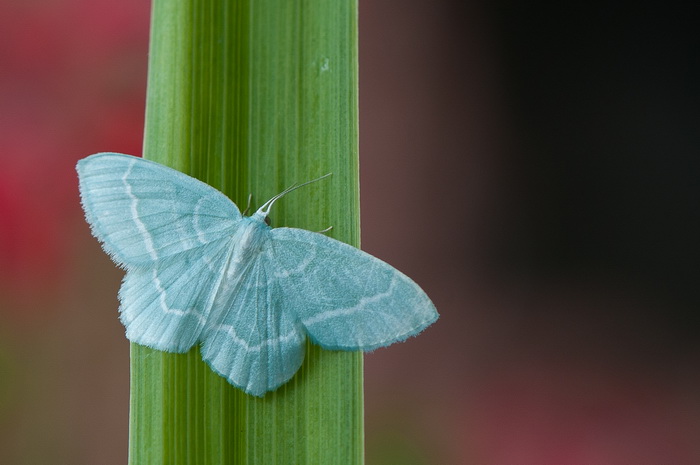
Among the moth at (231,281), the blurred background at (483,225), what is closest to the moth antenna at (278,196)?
the moth at (231,281)

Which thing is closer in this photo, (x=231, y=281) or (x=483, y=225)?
(x=231, y=281)

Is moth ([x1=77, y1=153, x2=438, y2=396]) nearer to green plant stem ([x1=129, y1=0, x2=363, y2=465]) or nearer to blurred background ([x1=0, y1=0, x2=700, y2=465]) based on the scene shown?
green plant stem ([x1=129, y1=0, x2=363, y2=465])

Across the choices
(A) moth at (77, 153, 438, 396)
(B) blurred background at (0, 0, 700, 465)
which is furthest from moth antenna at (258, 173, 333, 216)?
(B) blurred background at (0, 0, 700, 465)

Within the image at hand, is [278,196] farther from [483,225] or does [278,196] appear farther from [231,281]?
[483,225]

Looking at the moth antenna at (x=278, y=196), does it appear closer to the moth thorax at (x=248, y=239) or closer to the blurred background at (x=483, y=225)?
the moth thorax at (x=248, y=239)

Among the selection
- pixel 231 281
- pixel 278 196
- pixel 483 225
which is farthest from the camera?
pixel 483 225

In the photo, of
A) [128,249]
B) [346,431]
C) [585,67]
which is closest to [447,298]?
[585,67]

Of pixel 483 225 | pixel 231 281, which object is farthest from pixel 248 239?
pixel 483 225
